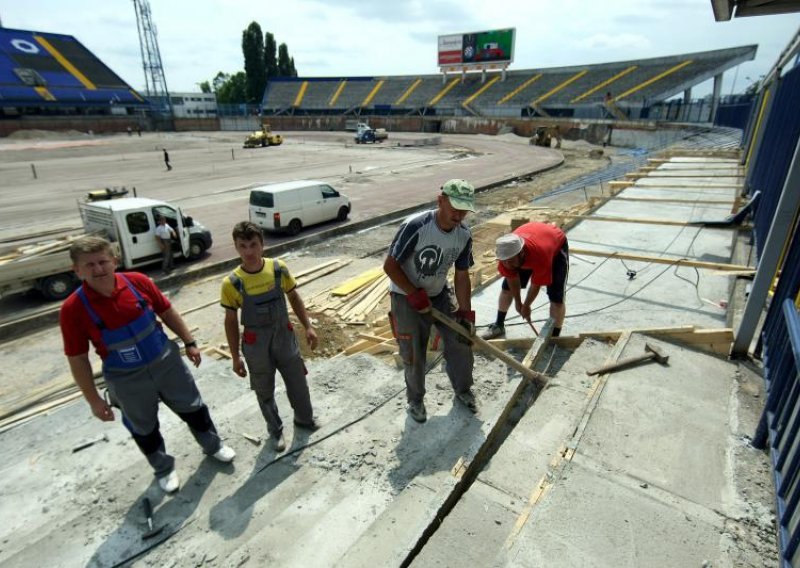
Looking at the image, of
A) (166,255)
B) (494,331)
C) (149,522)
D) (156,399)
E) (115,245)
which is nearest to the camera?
(149,522)

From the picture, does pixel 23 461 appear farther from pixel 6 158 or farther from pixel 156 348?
pixel 6 158

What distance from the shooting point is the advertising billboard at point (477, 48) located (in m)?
67.2

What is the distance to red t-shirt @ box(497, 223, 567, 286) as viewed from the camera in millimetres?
4867

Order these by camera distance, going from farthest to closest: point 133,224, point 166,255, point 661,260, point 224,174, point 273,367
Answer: point 224,174, point 166,255, point 133,224, point 661,260, point 273,367

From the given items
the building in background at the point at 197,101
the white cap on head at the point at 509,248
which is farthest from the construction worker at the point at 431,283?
the building in background at the point at 197,101

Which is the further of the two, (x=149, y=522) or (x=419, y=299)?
(x=419, y=299)

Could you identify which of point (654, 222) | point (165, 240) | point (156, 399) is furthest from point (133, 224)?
point (654, 222)

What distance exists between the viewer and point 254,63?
83.7 meters

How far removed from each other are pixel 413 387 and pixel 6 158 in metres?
48.5

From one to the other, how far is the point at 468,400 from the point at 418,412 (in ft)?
1.73

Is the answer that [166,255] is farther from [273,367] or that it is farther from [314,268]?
[273,367]

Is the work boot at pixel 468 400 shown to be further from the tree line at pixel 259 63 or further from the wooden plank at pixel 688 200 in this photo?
the tree line at pixel 259 63

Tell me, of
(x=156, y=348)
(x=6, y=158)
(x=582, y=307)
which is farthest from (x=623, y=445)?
(x=6, y=158)

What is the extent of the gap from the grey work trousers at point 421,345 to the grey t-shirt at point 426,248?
0.24m
